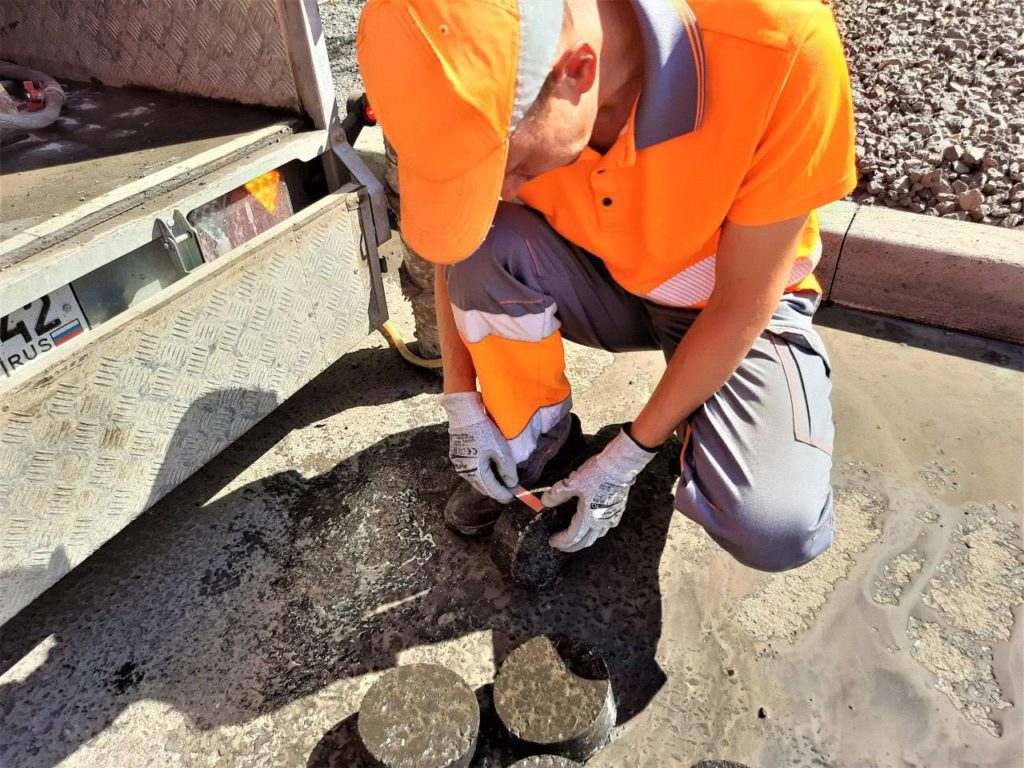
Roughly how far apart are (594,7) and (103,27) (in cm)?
222

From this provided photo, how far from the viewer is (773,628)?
1924 millimetres

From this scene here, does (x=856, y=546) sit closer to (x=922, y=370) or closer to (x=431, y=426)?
(x=922, y=370)

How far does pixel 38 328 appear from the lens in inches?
67.9

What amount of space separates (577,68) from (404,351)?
5.78 feet

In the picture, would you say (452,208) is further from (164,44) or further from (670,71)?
(164,44)

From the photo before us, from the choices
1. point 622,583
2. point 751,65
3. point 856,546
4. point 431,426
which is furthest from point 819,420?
point 431,426

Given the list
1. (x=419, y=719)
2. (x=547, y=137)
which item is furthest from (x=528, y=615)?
(x=547, y=137)

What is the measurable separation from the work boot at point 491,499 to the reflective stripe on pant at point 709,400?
4 cm

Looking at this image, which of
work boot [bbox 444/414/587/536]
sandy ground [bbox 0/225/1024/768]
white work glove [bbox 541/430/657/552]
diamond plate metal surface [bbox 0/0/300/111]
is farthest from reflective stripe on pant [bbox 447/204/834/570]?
diamond plate metal surface [bbox 0/0/300/111]

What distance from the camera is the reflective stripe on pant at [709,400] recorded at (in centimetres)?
177

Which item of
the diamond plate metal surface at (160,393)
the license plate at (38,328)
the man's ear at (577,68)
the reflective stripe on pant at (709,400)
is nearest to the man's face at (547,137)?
the man's ear at (577,68)

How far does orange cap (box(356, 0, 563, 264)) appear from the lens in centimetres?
104

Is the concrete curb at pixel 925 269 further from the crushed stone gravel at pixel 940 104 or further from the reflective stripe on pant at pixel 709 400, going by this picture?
the reflective stripe on pant at pixel 709 400

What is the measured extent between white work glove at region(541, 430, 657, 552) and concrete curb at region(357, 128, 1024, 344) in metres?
1.59
